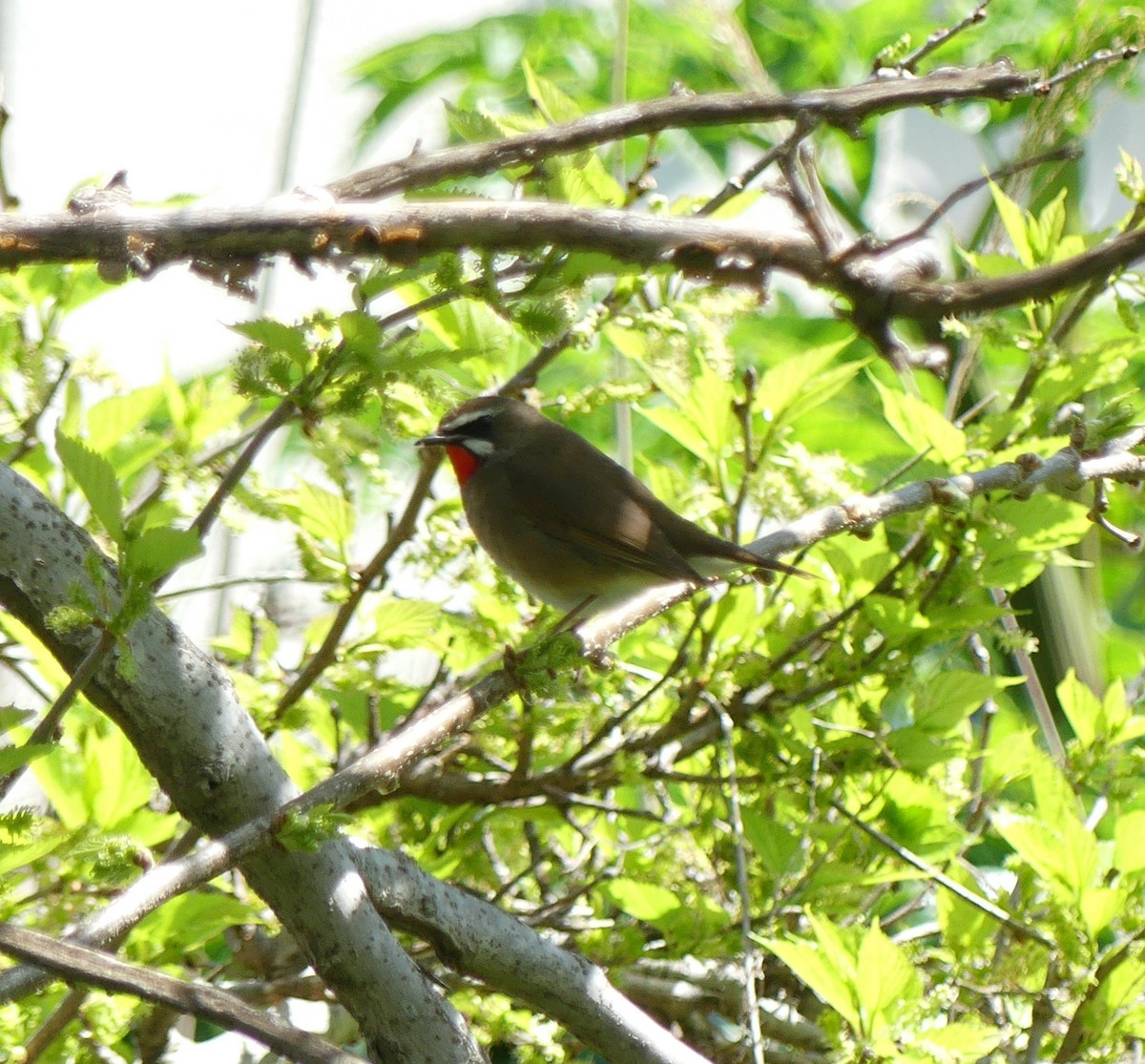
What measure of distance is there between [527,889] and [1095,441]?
136cm

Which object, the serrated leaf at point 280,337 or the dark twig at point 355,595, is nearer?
the serrated leaf at point 280,337

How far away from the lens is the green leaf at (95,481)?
50.6 inches

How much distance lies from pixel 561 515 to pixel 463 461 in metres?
0.32

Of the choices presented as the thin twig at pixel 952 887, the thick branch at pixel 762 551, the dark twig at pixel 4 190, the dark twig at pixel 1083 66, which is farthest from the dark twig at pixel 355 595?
the dark twig at pixel 1083 66

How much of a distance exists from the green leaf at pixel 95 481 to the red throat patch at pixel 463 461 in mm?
2084

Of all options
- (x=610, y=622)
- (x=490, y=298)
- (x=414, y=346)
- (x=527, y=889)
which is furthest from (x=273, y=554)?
(x=490, y=298)

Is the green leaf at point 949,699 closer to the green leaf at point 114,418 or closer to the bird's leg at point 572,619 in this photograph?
the bird's leg at point 572,619

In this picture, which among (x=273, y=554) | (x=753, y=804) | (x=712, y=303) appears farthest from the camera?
(x=273, y=554)

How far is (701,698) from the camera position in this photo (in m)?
2.39

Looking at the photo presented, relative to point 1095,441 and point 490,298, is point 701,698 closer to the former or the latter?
point 1095,441

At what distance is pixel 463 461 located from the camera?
348cm

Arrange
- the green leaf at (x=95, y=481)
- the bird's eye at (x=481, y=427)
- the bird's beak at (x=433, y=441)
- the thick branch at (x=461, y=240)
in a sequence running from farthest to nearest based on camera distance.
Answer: the bird's eye at (x=481, y=427) < the bird's beak at (x=433, y=441) < the green leaf at (x=95, y=481) < the thick branch at (x=461, y=240)

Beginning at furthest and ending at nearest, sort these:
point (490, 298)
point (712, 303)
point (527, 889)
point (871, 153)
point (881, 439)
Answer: point (871, 153), point (881, 439), point (527, 889), point (712, 303), point (490, 298)

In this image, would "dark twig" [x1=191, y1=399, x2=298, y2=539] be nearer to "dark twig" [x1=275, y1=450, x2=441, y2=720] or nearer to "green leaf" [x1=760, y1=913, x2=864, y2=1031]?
"dark twig" [x1=275, y1=450, x2=441, y2=720]
